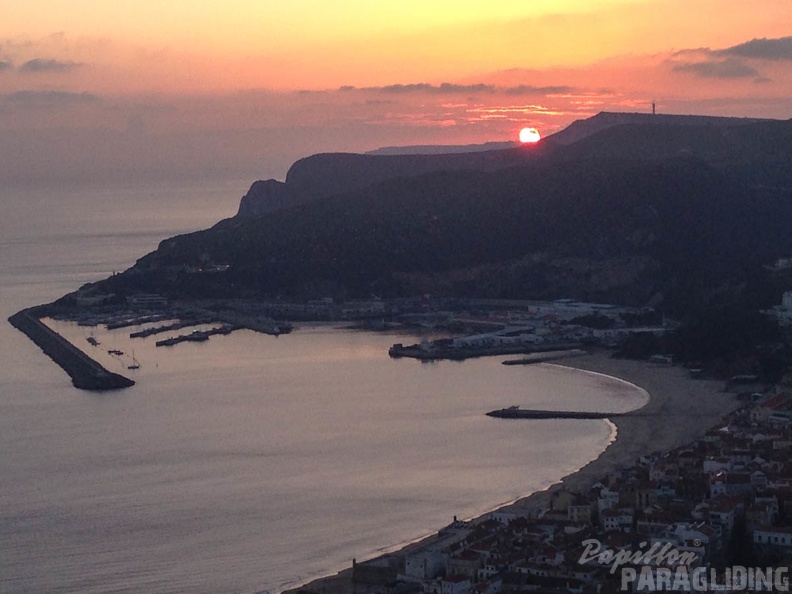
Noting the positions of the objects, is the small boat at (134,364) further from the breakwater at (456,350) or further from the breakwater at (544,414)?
the breakwater at (544,414)

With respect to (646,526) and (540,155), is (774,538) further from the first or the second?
(540,155)

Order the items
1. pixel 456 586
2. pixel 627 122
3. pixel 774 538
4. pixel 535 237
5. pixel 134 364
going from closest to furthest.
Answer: pixel 456 586
pixel 774 538
pixel 134 364
pixel 535 237
pixel 627 122

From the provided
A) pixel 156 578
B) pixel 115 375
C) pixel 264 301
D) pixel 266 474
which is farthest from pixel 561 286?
pixel 156 578

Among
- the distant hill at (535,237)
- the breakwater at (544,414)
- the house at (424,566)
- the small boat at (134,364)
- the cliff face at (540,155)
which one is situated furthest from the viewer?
the cliff face at (540,155)

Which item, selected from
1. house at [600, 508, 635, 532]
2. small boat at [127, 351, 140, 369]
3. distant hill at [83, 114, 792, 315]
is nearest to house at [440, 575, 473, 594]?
house at [600, 508, 635, 532]

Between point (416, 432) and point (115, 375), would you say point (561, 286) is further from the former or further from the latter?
point (416, 432)

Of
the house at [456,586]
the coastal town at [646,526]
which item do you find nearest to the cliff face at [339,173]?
the coastal town at [646,526]

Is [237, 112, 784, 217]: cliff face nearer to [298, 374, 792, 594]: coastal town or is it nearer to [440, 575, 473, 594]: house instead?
[298, 374, 792, 594]: coastal town

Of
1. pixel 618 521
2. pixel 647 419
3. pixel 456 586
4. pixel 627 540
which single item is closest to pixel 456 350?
pixel 647 419
